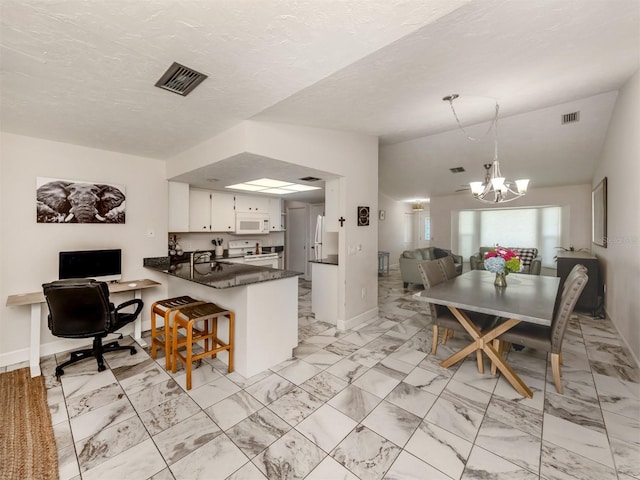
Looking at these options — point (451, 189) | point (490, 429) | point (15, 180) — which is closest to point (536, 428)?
point (490, 429)

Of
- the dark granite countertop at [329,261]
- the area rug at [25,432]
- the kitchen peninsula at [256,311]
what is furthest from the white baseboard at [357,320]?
the area rug at [25,432]

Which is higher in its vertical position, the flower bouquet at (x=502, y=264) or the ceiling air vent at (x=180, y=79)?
the ceiling air vent at (x=180, y=79)

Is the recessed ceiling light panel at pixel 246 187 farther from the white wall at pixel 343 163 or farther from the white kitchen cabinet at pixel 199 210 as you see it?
the white wall at pixel 343 163

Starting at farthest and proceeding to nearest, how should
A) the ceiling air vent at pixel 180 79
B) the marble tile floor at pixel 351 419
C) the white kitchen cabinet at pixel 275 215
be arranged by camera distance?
the white kitchen cabinet at pixel 275 215
the ceiling air vent at pixel 180 79
the marble tile floor at pixel 351 419

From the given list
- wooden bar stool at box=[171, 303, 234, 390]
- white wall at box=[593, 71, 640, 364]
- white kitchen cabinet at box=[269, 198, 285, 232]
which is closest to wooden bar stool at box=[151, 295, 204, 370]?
wooden bar stool at box=[171, 303, 234, 390]

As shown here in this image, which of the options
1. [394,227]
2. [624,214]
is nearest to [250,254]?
[624,214]

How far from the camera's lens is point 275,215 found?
5.68 metres

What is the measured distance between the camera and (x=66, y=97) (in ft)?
6.73

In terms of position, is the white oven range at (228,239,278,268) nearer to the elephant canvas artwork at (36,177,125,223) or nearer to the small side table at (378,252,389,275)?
the elephant canvas artwork at (36,177,125,223)

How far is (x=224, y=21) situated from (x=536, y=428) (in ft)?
10.2

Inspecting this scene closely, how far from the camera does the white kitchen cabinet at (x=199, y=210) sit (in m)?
4.31

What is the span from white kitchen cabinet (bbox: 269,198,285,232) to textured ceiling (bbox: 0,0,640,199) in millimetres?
2227

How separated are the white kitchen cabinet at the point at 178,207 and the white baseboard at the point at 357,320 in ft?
9.06

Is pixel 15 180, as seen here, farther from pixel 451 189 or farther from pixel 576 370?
pixel 451 189
